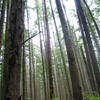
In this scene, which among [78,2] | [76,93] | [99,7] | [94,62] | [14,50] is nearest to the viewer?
[14,50]

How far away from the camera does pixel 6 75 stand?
91cm

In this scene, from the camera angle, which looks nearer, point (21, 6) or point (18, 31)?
point (18, 31)

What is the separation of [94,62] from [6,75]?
4.23 m

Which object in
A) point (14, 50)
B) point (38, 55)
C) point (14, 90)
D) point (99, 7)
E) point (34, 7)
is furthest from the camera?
point (38, 55)

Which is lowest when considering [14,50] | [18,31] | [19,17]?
[14,50]

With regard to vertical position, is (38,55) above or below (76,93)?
above

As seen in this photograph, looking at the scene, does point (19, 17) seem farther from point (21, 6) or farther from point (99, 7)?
point (99, 7)

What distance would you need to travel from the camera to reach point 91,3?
8.78 m

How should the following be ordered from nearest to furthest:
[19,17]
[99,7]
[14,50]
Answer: [14,50] → [19,17] → [99,7]

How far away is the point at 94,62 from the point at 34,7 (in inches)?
265

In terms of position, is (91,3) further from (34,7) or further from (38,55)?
(38,55)

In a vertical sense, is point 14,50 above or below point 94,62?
below

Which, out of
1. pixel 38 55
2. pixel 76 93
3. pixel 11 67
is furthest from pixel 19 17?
pixel 38 55

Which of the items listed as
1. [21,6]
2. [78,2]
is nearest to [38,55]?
[78,2]
